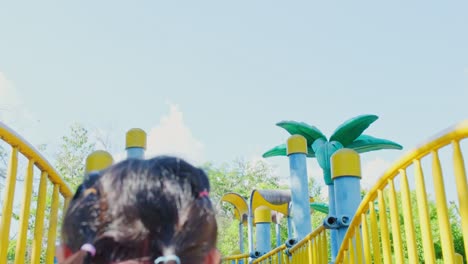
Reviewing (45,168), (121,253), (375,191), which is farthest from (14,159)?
(375,191)

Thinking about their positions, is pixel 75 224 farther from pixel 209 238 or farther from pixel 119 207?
pixel 209 238

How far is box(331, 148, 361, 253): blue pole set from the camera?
113 inches

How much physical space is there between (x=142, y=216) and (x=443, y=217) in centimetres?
91

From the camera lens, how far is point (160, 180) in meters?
0.92

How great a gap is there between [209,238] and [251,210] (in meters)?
8.23

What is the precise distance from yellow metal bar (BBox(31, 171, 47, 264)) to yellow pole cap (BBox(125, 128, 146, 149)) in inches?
60.5

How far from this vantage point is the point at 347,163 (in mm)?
2873

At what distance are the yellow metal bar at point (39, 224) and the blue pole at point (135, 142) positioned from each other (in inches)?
59.8

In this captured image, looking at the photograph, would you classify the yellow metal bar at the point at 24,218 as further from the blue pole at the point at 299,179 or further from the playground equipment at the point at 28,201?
the blue pole at the point at 299,179

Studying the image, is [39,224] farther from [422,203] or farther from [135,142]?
[135,142]

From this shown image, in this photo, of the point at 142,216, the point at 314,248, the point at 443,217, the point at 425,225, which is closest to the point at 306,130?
the point at 314,248

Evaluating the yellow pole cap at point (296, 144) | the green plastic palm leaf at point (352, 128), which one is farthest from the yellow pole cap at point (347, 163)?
the green plastic palm leaf at point (352, 128)

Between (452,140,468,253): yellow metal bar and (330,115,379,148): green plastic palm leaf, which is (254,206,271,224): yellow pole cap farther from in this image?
(452,140,468,253): yellow metal bar

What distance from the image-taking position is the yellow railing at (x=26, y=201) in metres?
1.73
